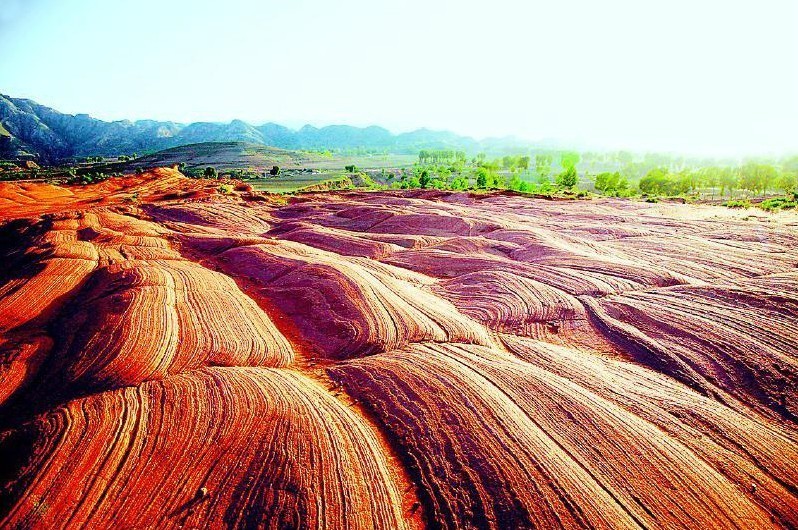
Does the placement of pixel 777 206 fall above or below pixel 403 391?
above

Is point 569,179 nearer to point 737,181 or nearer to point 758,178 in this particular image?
point 737,181

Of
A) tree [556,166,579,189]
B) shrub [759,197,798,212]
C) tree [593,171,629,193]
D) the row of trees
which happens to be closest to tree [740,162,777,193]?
the row of trees

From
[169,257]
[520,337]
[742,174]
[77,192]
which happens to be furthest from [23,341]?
[742,174]

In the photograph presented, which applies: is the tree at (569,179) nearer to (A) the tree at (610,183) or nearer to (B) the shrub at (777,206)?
(A) the tree at (610,183)

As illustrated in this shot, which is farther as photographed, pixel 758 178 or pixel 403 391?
pixel 758 178

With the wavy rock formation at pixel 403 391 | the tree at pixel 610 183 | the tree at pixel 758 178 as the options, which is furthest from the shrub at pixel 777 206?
the tree at pixel 758 178

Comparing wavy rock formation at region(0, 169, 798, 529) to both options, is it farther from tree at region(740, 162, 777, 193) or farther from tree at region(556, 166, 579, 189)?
tree at region(740, 162, 777, 193)

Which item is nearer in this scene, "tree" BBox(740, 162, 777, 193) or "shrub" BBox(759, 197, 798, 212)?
"shrub" BBox(759, 197, 798, 212)

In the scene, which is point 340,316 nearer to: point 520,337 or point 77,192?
point 520,337

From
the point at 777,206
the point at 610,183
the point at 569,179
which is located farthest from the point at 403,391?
the point at 610,183
